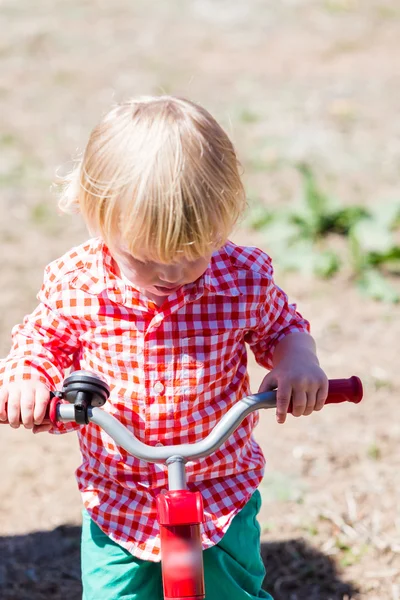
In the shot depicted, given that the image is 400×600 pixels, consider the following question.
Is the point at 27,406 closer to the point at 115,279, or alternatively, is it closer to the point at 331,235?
the point at 115,279

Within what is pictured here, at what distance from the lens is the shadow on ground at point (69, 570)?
3.17 m

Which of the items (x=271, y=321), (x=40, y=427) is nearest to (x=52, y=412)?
(x=40, y=427)

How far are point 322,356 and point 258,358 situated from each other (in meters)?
2.07

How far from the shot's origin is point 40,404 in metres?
2.04

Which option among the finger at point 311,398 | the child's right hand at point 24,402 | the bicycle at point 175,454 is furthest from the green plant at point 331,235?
the child's right hand at point 24,402

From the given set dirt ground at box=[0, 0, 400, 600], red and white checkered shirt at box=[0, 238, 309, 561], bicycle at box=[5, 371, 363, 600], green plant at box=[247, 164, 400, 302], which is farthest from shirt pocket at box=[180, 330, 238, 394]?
green plant at box=[247, 164, 400, 302]

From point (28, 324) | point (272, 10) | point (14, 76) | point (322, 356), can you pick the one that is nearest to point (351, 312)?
point (322, 356)

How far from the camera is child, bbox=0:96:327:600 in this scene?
194 centimetres

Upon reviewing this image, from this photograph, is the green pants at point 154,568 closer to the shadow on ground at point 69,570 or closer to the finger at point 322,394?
the finger at point 322,394

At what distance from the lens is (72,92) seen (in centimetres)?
753

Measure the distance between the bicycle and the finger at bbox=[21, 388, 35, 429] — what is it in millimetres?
36

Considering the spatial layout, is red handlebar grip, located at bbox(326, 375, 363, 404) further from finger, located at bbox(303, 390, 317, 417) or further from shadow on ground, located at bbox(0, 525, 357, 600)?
shadow on ground, located at bbox(0, 525, 357, 600)

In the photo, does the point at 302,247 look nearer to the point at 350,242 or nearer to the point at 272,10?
the point at 350,242

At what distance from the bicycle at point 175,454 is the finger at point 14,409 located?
0.07m
